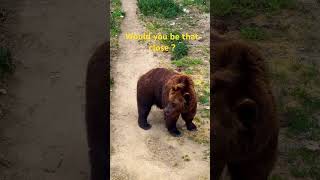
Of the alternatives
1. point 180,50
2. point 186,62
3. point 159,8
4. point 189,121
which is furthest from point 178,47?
point 189,121

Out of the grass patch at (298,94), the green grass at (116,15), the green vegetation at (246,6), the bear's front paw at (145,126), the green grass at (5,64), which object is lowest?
the grass patch at (298,94)

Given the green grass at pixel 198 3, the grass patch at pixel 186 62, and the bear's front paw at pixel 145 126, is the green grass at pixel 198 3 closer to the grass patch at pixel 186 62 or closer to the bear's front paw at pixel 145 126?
the grass patch at pixel 186 62

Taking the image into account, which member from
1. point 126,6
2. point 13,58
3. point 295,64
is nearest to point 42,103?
point 13,58

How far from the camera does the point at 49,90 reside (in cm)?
570

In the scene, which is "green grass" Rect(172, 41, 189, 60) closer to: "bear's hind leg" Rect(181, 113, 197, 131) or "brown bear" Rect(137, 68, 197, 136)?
"brown bear" Rect(137, 68, 197, 136)

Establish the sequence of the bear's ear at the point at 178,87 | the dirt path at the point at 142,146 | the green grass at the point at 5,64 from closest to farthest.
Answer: the bear's ear at the point at 178,87 < the dirt path at the point at 142,146 < the green grass at the point at 5,64

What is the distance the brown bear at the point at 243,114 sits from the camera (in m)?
3.80

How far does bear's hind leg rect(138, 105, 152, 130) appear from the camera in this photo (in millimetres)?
4715

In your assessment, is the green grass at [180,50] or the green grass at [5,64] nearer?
the green grass at [180,50]

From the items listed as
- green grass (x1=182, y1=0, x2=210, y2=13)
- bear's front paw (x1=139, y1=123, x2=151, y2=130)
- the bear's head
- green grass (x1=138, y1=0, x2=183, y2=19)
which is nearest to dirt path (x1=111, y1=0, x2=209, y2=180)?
bear's front paw (x1=139, y1=123, x2=151, y2=130)

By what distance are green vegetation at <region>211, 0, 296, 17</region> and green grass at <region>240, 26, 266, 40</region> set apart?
0.29 m

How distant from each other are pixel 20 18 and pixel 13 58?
0.63 meters

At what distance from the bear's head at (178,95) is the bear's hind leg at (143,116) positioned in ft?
0.68

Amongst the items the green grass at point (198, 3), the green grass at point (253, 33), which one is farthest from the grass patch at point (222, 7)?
the green grass at point (198, 3)
